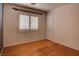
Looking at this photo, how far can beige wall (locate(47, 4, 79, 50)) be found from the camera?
1573 millimetres

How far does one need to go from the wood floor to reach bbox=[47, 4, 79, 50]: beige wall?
127 mm

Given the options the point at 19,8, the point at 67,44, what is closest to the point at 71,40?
the point at 67,44

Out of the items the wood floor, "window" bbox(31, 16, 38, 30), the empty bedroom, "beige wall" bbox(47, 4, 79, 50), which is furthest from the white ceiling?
the wood floor

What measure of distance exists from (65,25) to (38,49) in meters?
0.80

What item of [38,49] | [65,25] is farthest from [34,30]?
[65,25]

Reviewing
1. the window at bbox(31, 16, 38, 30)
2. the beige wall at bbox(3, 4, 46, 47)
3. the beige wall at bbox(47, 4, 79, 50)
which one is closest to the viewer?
the beige wall at bbox(3, 4, 46, 47)

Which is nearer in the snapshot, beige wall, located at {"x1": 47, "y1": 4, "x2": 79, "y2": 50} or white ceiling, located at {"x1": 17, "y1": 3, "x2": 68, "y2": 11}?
white ceiling, located at {"x1": 17, "y1": 3, "x2": 68, "y2": 11}

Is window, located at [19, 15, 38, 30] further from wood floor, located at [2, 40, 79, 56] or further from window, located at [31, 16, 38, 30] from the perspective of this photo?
wood floor, located at [2, 40, 79, 56]

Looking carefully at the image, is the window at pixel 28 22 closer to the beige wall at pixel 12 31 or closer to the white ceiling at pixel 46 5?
the beige wall at pixel 12 31

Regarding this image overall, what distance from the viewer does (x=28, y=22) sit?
56.9 inches

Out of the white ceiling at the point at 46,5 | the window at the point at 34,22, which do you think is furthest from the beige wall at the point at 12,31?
the white ceiling at the point at 46,5

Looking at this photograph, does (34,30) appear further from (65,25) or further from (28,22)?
(65,25)

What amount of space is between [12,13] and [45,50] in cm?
93

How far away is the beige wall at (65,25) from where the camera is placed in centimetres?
157
